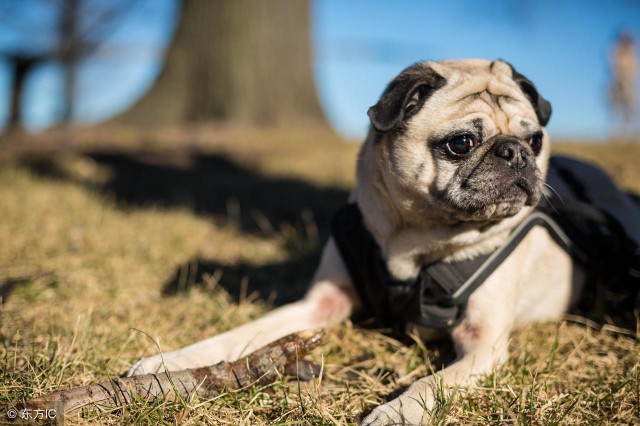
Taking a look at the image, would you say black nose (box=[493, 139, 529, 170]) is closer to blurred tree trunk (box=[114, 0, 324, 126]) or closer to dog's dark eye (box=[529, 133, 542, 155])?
dog's dark eye (box=[529, 133, 542, 155])

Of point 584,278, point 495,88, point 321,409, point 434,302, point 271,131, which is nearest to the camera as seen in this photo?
point 321,409

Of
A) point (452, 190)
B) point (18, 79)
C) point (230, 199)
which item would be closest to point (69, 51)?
point (18, 79)

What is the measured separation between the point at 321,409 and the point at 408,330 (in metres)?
0.92

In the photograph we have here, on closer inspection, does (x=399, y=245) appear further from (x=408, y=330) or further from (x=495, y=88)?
(x=495, y=88)

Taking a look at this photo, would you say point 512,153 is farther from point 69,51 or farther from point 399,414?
point 69,51

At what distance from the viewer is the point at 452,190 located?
241cm

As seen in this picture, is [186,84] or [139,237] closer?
[139,237]

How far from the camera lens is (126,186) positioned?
6.52 metres

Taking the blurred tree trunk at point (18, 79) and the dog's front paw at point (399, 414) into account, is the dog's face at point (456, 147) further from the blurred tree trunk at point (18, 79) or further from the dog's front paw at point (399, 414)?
the blurred tree trunk at point (18, 79)

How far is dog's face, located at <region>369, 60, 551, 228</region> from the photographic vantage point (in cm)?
238

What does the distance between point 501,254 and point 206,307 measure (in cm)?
180

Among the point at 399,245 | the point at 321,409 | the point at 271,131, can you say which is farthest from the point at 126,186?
the point at 321,409

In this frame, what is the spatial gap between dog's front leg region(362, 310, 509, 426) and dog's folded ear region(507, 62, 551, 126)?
1.20 metres

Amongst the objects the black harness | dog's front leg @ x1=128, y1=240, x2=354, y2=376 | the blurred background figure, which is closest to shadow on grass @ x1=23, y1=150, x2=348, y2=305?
dog's front leg @ x1=128, y1=240, x2=354, y2=376
